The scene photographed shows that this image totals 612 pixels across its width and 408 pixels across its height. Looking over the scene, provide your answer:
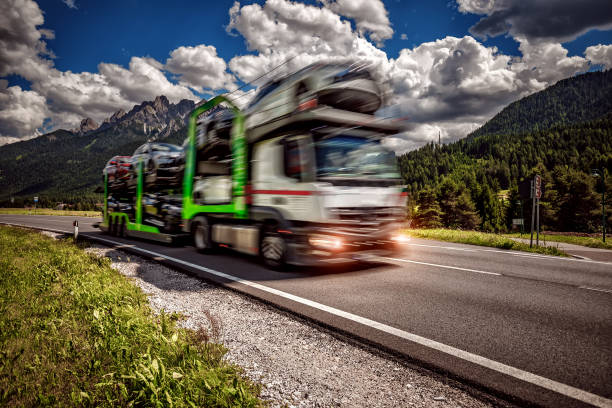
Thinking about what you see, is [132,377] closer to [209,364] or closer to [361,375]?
[209,364]

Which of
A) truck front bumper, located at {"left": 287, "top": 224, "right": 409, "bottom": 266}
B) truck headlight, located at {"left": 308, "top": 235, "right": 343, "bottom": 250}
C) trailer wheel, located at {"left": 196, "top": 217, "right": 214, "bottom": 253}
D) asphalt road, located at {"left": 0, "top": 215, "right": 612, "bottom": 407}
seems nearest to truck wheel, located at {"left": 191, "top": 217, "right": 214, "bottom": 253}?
trailer wheel, located at {"left": 196, "top": 217, "right": 214, "bottom": 253}

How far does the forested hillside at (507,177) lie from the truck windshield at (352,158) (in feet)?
1.48

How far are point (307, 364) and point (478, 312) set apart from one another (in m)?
2.53

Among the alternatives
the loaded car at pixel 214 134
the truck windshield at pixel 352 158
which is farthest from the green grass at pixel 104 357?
the loaded car at pixel 214 134

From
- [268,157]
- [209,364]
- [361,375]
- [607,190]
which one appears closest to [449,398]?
[361,375]

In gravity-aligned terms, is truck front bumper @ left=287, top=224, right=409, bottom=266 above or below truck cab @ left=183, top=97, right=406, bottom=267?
below

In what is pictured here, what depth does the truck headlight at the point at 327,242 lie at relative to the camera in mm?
5739

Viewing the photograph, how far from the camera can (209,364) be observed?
8.52ft

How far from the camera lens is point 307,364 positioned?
2838 millimetres

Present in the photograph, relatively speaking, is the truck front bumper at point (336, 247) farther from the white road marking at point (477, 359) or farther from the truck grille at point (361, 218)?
the white road marking at point (477, 359)

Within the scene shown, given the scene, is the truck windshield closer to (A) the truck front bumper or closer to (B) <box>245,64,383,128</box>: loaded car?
(B) <box>245,64,383,128</box>: loaded car

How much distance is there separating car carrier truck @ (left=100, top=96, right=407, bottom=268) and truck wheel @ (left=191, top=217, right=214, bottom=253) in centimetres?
20

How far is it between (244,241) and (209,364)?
15.8 feet

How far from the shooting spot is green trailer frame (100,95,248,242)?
7.39 metres
